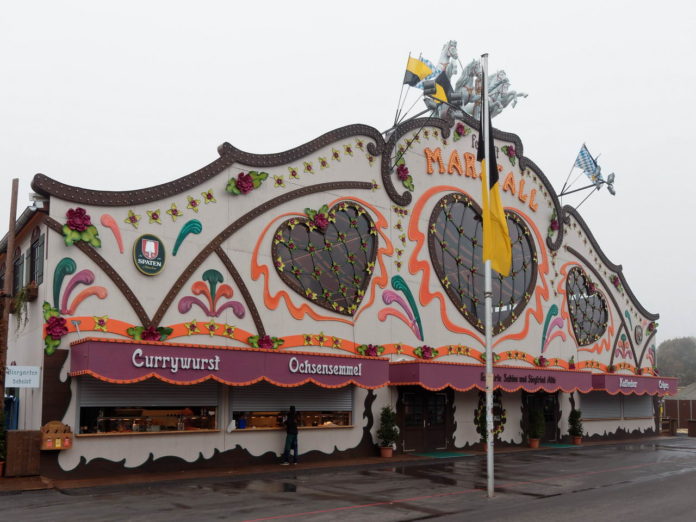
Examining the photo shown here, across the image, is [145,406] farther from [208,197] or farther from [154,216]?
[208,197]

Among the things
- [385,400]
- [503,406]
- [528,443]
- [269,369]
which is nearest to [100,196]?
[269,369]

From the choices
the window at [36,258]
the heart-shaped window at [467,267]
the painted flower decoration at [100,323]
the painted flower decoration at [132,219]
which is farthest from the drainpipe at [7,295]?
the heart-shaped window at [467,267]

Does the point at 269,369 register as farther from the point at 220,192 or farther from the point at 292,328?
the point at 220,192

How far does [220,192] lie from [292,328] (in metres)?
4.85

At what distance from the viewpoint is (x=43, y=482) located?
16.6 metres

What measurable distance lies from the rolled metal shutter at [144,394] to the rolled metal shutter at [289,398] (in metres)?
0.90

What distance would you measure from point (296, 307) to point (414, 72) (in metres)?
9.43

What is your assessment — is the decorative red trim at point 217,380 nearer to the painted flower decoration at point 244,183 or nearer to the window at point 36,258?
the window at point 36,258

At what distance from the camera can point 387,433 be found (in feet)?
80.2

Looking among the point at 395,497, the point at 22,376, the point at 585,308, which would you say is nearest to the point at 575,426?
the point at 585,308

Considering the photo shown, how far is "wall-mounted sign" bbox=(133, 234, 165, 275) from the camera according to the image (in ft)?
63.9

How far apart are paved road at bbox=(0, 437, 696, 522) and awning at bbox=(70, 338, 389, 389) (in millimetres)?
2666

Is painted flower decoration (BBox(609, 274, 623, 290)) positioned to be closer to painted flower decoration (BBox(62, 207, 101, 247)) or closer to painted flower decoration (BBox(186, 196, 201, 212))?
painted flower decoration (BBox(186, 196, 201, 212))

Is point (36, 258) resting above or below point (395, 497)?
above
